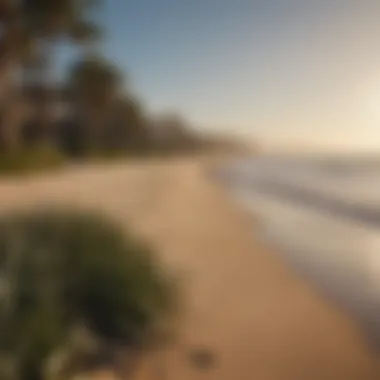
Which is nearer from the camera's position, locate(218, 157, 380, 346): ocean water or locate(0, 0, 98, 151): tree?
locate(0, 0, 98, 151): tree

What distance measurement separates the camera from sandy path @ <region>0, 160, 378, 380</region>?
90 cm

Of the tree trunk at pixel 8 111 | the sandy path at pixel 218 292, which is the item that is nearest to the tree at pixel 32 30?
the tree trunk at pixel 8 111

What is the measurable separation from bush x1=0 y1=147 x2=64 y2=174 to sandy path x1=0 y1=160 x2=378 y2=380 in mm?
27

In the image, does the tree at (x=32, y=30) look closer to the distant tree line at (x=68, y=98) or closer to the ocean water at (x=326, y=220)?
the distant tree line at (x=68, y=98)

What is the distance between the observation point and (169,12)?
925 millimetres

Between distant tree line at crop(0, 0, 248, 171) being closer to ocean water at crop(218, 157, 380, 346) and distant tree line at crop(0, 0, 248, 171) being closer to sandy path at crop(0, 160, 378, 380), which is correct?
sandy path at crop(0, 160, 378, 380)

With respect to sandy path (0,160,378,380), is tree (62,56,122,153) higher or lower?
higher

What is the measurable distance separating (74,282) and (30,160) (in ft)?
0.72

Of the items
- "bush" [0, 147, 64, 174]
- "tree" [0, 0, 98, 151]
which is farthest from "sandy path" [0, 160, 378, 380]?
"tree" [0, 0, 98, 151]

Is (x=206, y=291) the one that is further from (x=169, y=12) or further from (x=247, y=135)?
(x=169, y=12)

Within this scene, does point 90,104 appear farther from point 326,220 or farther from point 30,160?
point 326,220

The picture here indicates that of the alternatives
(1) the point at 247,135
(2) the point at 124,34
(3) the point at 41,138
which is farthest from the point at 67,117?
(1) the point at 247,135

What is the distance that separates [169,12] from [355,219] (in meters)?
0.80

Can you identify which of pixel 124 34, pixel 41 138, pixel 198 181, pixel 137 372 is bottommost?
pixel 137 372
